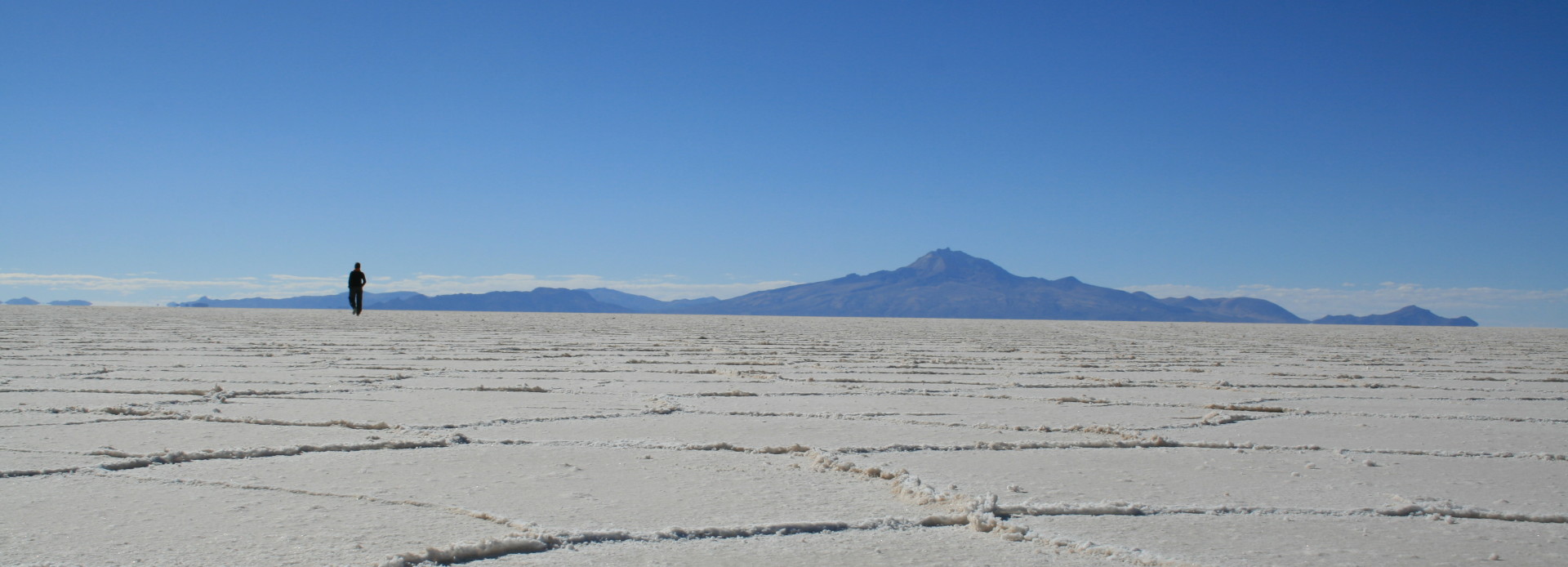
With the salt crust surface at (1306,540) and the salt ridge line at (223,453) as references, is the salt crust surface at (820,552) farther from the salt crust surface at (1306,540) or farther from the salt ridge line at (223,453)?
the salt ridge line at (223,453)

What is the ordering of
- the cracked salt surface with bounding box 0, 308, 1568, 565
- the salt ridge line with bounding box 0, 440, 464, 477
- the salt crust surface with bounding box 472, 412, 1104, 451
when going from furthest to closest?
the salt crust surface with bounding box 472, 412, 1104, 451, the salt ridge line with bounding box 0, 440, 464, 477, the cracked salt surface with bounding box 0, 308, 1568, 565

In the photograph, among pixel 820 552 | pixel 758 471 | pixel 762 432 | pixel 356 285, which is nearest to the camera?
pixel 820 552

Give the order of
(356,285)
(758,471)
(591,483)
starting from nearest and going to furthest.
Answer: (591,483)
(758,471)
(356,285)

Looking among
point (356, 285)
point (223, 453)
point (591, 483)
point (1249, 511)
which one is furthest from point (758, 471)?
point (356, 285)

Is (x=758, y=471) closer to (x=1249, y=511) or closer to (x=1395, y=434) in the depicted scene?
(x=1249, y=511)

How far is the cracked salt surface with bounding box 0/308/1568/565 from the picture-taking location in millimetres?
1498

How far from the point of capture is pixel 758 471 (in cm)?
212

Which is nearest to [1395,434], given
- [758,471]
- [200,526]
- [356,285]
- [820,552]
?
[758,471]

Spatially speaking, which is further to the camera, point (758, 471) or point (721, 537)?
point (758, 471)

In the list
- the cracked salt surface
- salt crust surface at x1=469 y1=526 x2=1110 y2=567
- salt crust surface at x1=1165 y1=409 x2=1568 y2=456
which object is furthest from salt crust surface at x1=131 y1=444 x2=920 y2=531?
salt crust surface at x1=1165 y1=409 x2=1568 y2=456

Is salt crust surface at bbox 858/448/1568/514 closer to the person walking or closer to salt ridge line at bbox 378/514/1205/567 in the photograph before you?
salt ridge line at bbox 378/514/1205/567

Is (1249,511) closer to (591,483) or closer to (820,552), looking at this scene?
(820,552)

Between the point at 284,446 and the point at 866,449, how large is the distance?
4.32ft

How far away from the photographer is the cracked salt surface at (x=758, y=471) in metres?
1.50
